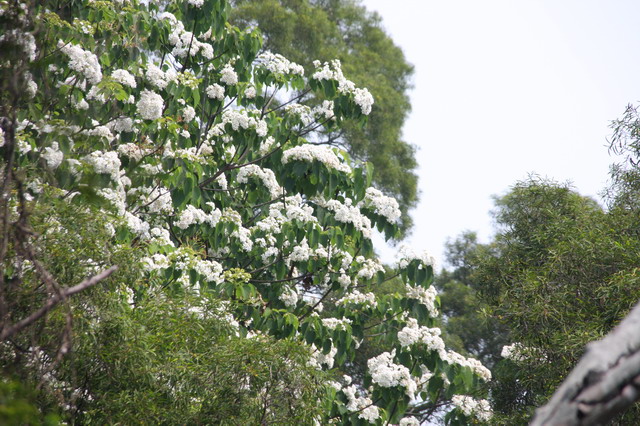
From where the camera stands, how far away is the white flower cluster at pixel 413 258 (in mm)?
6629

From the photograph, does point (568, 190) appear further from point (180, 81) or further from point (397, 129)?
point (397, 129)

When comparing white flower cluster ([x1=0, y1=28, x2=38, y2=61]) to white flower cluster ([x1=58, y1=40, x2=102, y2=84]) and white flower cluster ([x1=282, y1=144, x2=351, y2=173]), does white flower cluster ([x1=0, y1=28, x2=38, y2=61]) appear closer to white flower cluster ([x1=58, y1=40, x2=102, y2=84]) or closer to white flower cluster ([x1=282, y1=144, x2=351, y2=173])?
white flower cluster ([x1=58, y1=40, x2=102, y2=84])

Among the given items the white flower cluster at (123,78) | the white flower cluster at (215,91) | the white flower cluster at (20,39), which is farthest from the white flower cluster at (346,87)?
the white flower cluster at (20,39)

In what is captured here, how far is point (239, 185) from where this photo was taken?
7328mm

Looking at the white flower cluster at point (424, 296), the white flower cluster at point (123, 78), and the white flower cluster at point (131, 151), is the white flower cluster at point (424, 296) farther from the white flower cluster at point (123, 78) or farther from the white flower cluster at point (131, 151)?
the white flower cluster at point (123, 78)

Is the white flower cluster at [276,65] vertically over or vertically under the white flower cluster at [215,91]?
over

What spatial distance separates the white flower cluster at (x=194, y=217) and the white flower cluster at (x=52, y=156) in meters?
1.78

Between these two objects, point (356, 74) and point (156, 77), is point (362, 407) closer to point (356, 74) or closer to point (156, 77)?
point (156, 77)

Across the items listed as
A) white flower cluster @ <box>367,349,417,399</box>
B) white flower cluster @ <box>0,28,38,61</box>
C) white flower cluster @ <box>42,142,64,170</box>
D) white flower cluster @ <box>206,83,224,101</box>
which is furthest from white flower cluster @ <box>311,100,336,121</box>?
white flower cluster @ <box>0,28,38,61</box>

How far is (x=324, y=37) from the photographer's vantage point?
53.0ft

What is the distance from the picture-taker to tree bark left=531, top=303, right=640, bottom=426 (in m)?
1.21

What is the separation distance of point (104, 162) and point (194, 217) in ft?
4.86

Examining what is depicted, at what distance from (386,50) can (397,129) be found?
8.01ft

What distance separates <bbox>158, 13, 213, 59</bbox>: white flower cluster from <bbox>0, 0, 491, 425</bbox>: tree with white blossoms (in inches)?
0.5
